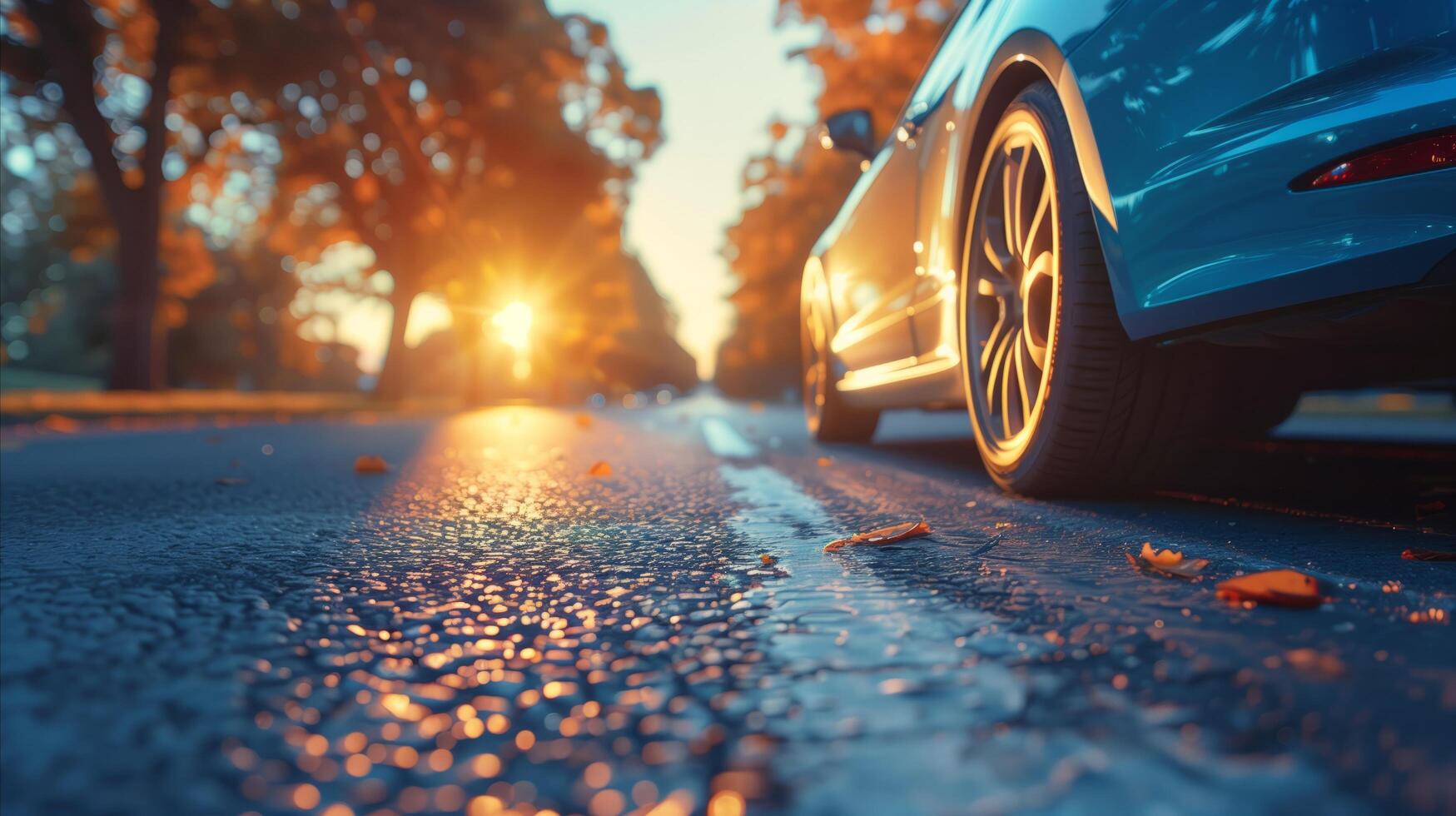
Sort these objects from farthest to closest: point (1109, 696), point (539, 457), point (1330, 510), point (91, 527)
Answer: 1. point (539, 457)
2. point (1330, 510)
3. point (91, 527)
4. point (1109, 696)

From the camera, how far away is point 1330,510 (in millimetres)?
2500

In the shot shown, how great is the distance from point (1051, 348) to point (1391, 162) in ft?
3.12

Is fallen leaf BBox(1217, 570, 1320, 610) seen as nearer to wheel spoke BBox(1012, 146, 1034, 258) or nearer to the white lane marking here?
wheel spoke BBox(1012, 146, 1034, 258)

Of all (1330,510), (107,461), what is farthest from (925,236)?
(107,461)

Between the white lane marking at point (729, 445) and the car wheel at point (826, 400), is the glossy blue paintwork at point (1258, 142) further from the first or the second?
the car wheel at point (826, 400)

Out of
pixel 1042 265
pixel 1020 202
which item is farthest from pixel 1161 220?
pixel 1020 202

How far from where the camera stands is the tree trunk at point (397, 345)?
2331 cm

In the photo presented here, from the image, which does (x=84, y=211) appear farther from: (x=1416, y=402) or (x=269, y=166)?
(x=1416, y=402)

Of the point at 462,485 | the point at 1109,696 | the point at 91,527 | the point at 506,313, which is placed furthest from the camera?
the point at 506,313

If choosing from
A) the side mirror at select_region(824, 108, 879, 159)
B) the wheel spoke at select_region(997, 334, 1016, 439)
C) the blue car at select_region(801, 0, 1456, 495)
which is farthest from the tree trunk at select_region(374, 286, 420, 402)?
the wheel spoke at select_region(997, 334, 1016, 439)

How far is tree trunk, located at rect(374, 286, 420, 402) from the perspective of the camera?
2331cm

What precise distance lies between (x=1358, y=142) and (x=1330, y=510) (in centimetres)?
120

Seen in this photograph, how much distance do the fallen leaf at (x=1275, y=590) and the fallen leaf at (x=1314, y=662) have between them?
0.26 meters

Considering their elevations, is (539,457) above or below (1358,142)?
below
